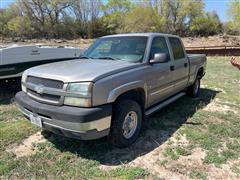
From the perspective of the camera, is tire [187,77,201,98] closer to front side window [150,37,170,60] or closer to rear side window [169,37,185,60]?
rear side window [169,37,185,60]

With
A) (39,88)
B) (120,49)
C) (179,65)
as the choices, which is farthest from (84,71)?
(179,65)

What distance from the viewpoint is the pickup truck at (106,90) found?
3145 mm

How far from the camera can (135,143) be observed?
13.1ft

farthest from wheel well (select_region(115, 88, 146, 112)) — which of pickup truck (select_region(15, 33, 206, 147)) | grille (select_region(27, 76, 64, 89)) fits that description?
grille (select_region(27, 76, 64, 89))

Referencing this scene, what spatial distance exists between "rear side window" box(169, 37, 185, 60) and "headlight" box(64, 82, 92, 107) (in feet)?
8.44

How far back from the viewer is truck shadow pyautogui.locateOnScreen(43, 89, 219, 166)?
3.62 m

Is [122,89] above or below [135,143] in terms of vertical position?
above

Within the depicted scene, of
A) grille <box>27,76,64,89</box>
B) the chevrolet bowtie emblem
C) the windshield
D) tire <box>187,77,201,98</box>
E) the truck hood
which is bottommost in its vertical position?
tire <box>187,77,201,98</box>

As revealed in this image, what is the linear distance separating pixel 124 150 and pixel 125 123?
0.40 metres

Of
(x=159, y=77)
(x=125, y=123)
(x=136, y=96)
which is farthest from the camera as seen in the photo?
(x=159, y=77)

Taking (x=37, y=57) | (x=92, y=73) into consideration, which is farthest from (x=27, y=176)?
(x=37, y=57)

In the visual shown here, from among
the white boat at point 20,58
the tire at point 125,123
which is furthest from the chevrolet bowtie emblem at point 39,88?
the white boat at point 20,58

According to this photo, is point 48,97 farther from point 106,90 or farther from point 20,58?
point 20,58

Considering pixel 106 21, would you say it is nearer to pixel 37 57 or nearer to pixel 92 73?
pixel 37 57
